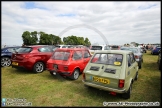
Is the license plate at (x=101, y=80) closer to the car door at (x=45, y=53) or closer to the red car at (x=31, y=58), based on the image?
the red car at (x=31, y=58)

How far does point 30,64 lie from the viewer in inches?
286

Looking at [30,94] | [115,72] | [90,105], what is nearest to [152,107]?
[115,72]

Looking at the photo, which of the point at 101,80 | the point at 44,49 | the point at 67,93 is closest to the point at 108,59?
the point at 101,80

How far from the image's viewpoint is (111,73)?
13.4ft

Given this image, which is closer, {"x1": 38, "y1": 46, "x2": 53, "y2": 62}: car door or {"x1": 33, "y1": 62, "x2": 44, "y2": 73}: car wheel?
{"x1": 33, "y1": 62, "x2": 44, "y2": 73}: car wheel

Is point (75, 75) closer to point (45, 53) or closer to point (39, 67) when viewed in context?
point (39, 67)

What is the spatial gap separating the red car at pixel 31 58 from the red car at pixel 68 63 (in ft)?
5.06

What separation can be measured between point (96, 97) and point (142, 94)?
68.5 inches

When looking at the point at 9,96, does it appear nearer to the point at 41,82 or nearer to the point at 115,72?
the point at 41,82

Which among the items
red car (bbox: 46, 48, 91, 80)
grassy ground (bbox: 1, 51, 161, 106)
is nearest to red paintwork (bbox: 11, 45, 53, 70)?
grassy ground (bbox: 1, 51, 161, 106)

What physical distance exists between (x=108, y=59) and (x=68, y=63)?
1.99 metres

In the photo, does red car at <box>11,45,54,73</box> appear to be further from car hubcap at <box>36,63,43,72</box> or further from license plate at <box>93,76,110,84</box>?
license plate at <box>93,76,110,84</box>

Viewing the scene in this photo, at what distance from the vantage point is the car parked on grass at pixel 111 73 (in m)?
3.87

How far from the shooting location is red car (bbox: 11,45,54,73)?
7.19 meters
